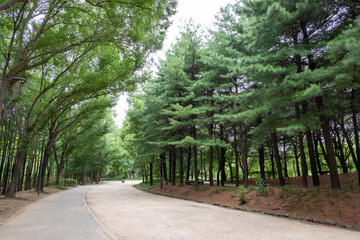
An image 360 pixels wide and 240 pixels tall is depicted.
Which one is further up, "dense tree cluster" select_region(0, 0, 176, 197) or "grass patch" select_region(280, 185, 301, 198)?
"dense tree cluster" select_region(0, 0, 176, 197)

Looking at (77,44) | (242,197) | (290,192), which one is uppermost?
(77,44)

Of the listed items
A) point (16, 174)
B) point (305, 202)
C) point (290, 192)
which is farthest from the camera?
point (16, 174)

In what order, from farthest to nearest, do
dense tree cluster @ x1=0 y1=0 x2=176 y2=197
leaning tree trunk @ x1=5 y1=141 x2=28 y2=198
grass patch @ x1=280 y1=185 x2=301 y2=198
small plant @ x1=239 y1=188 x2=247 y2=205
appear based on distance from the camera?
leaning tree trunk @ x1=5 y1=141 x2=28 y2=198 → small plant @ x1=239 y1=188 x2=247 y2=205 → grass patch @ x1=280 y1=185 x2=301 y2=198 → dense tree cluster @ x1=0 y1=0 x2=176 y2=197

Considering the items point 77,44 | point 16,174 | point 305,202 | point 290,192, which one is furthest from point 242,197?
point 16,174

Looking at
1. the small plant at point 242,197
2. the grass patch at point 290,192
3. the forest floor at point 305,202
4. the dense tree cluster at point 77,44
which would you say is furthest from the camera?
the small plant at point 242,197

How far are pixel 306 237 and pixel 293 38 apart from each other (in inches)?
333

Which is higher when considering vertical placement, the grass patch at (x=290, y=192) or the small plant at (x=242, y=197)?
the grass patch at (x=290, y=192)

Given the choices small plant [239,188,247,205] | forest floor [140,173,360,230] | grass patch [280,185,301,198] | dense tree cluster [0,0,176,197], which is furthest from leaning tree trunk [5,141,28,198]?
grass patch [280,185,301,198]

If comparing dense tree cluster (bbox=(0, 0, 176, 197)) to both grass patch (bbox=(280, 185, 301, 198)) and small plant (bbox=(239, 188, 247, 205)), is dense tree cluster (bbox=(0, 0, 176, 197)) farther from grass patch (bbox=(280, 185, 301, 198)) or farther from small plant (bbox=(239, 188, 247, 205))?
grass patch (bbox=(280, 185, 301, 198))

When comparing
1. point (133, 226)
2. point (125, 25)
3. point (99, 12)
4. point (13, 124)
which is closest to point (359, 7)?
point (125, 25)

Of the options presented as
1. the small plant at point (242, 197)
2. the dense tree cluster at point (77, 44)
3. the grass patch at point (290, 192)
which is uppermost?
the dense tree cluster at point (77, 44)

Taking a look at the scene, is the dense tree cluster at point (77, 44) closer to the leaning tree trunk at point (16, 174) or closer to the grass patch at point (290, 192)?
the leaning tree trunk at point (16, 174)

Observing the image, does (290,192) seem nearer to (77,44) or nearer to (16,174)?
(77,44)

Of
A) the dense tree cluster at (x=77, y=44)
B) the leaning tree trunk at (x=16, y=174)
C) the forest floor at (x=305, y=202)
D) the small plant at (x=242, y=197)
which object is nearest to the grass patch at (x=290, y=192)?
the forest floor at (x=305, y=202)
